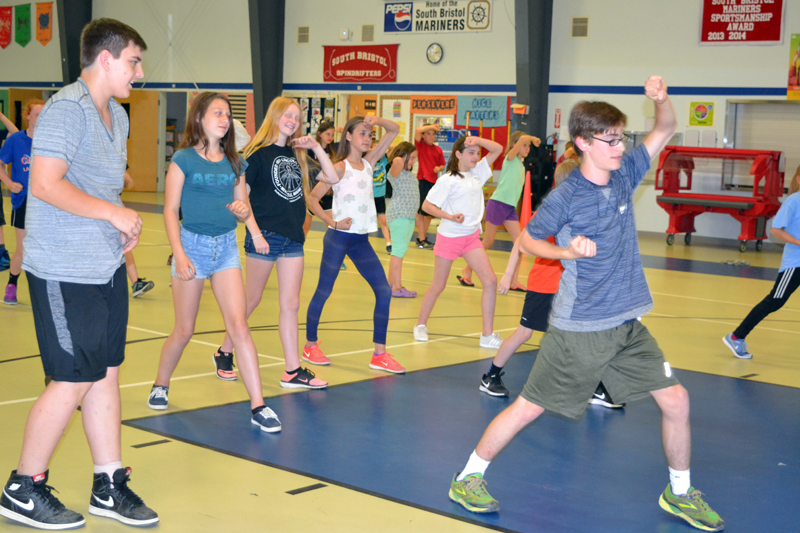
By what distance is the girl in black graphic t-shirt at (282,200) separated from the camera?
542cm

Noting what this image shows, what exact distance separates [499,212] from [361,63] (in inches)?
499

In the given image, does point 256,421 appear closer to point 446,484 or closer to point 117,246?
point 446,484

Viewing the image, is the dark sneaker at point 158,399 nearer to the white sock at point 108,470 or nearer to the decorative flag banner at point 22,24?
the white sock at point 108,470

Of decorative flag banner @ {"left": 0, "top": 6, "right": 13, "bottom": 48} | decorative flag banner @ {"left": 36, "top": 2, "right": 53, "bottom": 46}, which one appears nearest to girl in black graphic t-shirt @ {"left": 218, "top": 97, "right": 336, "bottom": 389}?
decorative flag banner @ {"left": 36, "top": 2, "right": 53, "bottom": 46}

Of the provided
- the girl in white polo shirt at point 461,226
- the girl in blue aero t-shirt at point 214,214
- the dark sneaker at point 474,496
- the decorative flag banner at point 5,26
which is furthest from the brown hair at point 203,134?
the decorative flag banner at point 5,26

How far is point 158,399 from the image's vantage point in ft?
17.0

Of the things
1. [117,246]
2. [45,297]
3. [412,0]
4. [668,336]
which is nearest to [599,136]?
[117,246]

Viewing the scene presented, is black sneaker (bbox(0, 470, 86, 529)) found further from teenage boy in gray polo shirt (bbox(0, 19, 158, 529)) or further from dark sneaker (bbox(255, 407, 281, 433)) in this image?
dark sneaker (bbox(255, 407, 281, 433))

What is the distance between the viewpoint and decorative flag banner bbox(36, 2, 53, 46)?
26.1 m

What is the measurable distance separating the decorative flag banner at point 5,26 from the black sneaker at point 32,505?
92.4 ft

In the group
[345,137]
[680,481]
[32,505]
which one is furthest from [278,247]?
[680,481]

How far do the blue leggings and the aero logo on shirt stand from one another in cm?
74

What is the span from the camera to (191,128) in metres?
4.79

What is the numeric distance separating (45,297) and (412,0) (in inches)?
742
